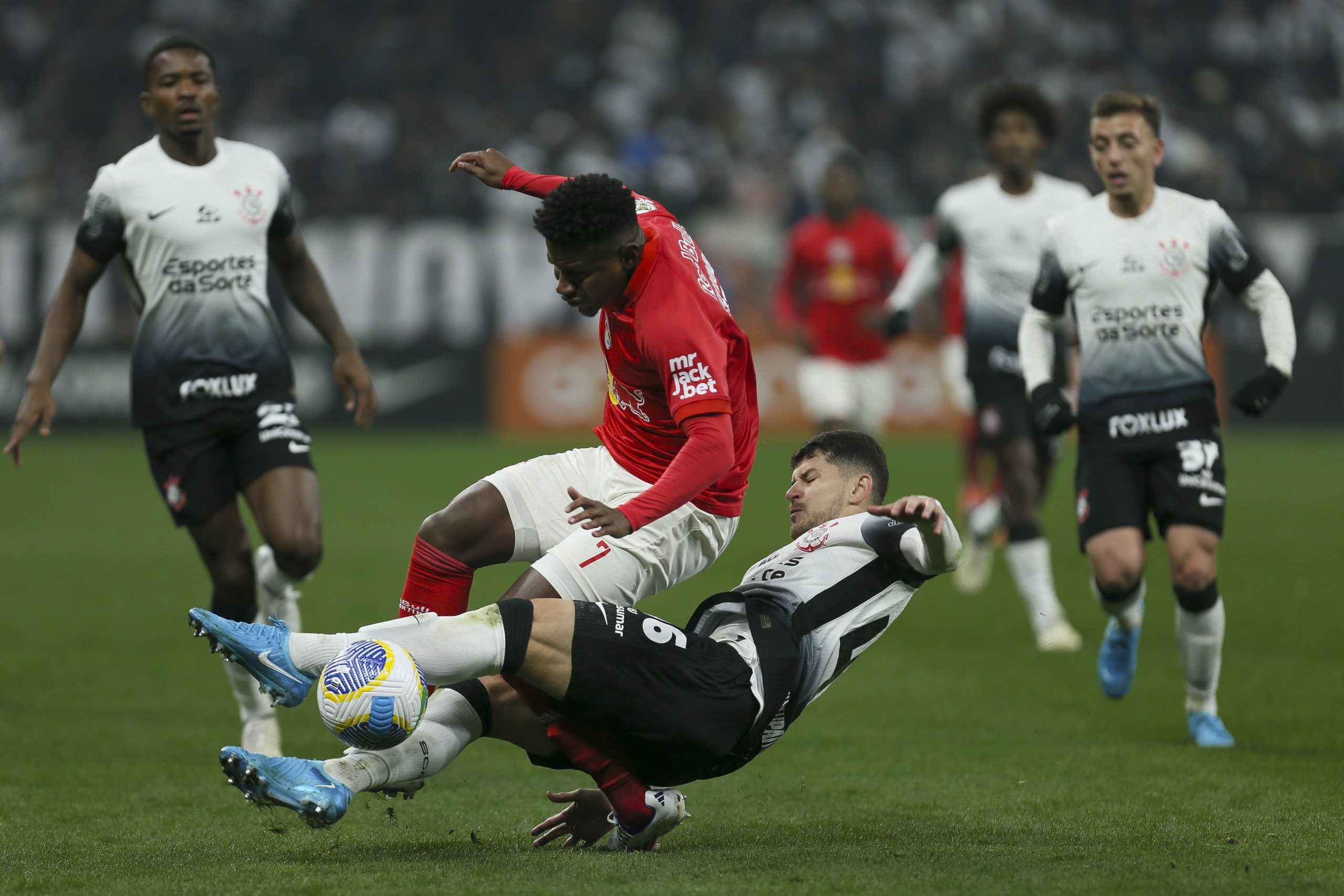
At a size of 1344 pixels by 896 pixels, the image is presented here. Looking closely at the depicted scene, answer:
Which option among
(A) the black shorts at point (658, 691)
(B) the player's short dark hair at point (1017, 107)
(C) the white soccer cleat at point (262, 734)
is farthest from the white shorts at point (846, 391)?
(A) the black shorts at point (658, 691)

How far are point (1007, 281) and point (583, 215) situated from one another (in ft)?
18.1

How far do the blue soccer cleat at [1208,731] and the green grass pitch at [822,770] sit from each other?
92 millimetres

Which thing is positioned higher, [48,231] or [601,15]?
[601,15]

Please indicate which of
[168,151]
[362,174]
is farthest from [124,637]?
[362,174]

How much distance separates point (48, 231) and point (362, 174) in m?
4.01

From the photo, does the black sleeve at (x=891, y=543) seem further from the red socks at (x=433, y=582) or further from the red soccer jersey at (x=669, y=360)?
the red socks at (x=433, y=582)

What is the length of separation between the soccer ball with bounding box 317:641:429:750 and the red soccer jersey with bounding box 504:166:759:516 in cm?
108

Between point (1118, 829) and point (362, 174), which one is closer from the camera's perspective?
point (1118, 829)

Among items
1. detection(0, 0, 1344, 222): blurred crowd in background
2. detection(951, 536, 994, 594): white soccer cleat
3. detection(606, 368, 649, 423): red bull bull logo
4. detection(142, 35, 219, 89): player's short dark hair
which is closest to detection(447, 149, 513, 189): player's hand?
detection(606, 368, 649, 423): red bull bull logo

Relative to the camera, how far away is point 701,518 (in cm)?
534

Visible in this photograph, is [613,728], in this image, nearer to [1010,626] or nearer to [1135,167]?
[1135,167]

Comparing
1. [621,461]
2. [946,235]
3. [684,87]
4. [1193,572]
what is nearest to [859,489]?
[621,461]

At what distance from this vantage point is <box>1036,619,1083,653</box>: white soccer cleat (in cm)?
909

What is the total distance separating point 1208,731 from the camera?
667cm
